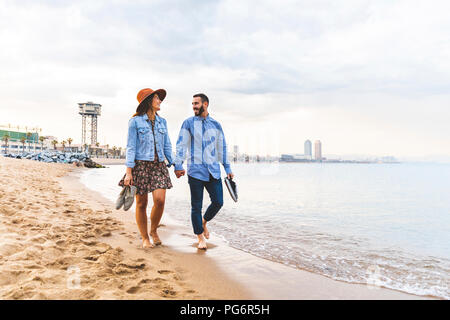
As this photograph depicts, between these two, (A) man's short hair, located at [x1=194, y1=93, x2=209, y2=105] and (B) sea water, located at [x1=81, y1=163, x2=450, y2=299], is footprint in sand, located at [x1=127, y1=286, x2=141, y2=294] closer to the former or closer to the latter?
(B) sea water, located at [x1=81, y1=163, x2=450, y2=299]

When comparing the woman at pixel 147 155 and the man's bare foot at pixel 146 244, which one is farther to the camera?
the man's bare foot at pixel 146 244

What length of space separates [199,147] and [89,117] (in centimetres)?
15937

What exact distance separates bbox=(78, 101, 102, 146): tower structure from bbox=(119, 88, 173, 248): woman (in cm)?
14898

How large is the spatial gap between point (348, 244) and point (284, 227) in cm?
177

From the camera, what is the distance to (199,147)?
Answer: 14.4ft

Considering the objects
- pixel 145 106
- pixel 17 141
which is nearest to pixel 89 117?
pixel 17 141

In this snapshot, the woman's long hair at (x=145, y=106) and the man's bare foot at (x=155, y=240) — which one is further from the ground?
the woman's long hair at (x=145, y=106)

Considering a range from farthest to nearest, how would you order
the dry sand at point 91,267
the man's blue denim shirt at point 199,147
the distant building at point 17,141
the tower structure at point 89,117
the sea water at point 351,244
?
the tower structure at point 89,117, the distant building at point 17,141, the man's blue denim shirt at point 199,147, the sea water at point 351,244, the dry sand at point 91,267

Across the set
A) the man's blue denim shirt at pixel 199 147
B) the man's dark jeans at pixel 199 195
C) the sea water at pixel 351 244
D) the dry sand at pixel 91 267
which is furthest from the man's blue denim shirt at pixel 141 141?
the sea water at pixel 351 244

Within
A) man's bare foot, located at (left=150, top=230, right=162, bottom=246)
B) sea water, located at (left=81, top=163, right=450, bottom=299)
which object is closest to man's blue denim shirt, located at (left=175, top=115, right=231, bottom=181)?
man's bare foot, located at (left=150, top=230, right=162, bottom=246)

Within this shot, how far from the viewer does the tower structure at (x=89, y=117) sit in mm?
142238

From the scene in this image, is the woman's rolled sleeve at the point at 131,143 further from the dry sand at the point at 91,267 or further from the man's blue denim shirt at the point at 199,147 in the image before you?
the dry sand at the point at 91,267
